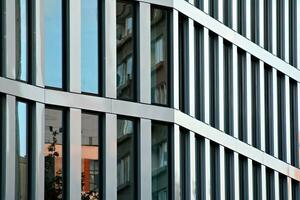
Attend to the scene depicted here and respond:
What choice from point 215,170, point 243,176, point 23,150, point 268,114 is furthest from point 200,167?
point 23,150

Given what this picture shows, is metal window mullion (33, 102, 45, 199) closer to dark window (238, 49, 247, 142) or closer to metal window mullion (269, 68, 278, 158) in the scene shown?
dark window (238, 49, 247, 142)

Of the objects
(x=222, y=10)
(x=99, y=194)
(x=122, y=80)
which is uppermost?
(x=222, y=10)

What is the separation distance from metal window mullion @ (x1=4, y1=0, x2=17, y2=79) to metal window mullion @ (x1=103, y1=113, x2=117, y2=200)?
3.63 metres

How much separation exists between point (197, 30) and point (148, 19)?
9.40 feet

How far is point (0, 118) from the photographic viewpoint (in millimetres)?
36969

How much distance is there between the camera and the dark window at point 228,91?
45.0 meters

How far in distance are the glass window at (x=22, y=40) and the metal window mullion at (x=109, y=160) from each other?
3090mm

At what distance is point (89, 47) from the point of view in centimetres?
3975

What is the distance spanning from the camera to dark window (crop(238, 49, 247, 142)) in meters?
46.1

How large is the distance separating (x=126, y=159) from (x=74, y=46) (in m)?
3.59

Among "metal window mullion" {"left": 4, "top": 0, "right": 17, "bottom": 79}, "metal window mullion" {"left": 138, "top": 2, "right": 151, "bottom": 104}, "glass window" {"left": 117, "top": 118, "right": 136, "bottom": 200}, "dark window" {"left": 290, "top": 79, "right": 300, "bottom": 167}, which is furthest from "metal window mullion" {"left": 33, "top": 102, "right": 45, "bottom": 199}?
"dark window" {"left": 290, "top": 79, "right": 300, "bottom": 167}

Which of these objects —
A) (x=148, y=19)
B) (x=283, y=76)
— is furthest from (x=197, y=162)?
(x=283, y=76)

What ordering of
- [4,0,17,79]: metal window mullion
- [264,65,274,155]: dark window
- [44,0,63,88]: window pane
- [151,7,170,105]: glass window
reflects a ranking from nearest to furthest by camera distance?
[4,0,17,79]: metal window mullion < [44,0,63,88]: window pane < [151,7,170,105]: glass window < [264,65,274,155]: dark window

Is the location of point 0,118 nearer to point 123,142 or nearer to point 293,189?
point 123,142
